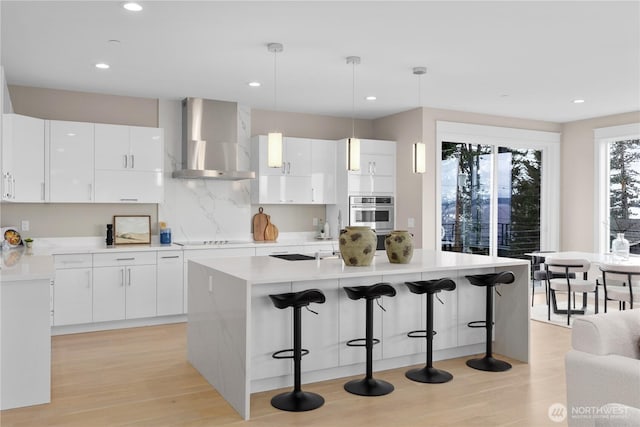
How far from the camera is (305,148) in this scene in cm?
682

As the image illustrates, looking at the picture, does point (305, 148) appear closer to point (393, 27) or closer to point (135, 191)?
point (135, 191)

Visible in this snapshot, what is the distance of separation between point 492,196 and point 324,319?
180 inches

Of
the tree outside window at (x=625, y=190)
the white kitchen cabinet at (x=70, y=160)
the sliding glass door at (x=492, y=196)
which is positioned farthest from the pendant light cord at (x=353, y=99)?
the tree outside window at (x=625, y=190)

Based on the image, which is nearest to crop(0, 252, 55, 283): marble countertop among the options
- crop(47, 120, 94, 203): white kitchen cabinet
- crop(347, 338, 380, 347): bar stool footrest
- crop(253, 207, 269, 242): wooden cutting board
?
crop(47, 120, 94, 203): white kitchen cabinet

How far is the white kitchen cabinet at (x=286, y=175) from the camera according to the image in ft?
21.6

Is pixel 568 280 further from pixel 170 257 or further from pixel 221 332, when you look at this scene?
pixel 170 257

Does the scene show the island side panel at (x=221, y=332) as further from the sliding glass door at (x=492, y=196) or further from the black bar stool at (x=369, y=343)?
the sliding glass door at (x=492, y=196)

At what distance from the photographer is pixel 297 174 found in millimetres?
6781

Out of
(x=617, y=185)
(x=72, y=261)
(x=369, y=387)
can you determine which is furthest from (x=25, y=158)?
(x=617, y=185)

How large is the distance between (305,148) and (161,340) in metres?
3.00

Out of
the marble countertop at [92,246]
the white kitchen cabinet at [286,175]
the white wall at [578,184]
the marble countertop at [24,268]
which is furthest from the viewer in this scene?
the white wall at [578,184]

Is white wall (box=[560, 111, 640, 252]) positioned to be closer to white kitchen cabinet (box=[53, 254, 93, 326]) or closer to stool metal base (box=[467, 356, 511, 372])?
stool metal base (box=[467, 356, 511, 372])

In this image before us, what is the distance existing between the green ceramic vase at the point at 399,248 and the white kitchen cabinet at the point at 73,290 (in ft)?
10.4

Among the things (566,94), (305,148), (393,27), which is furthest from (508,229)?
(393,27)
